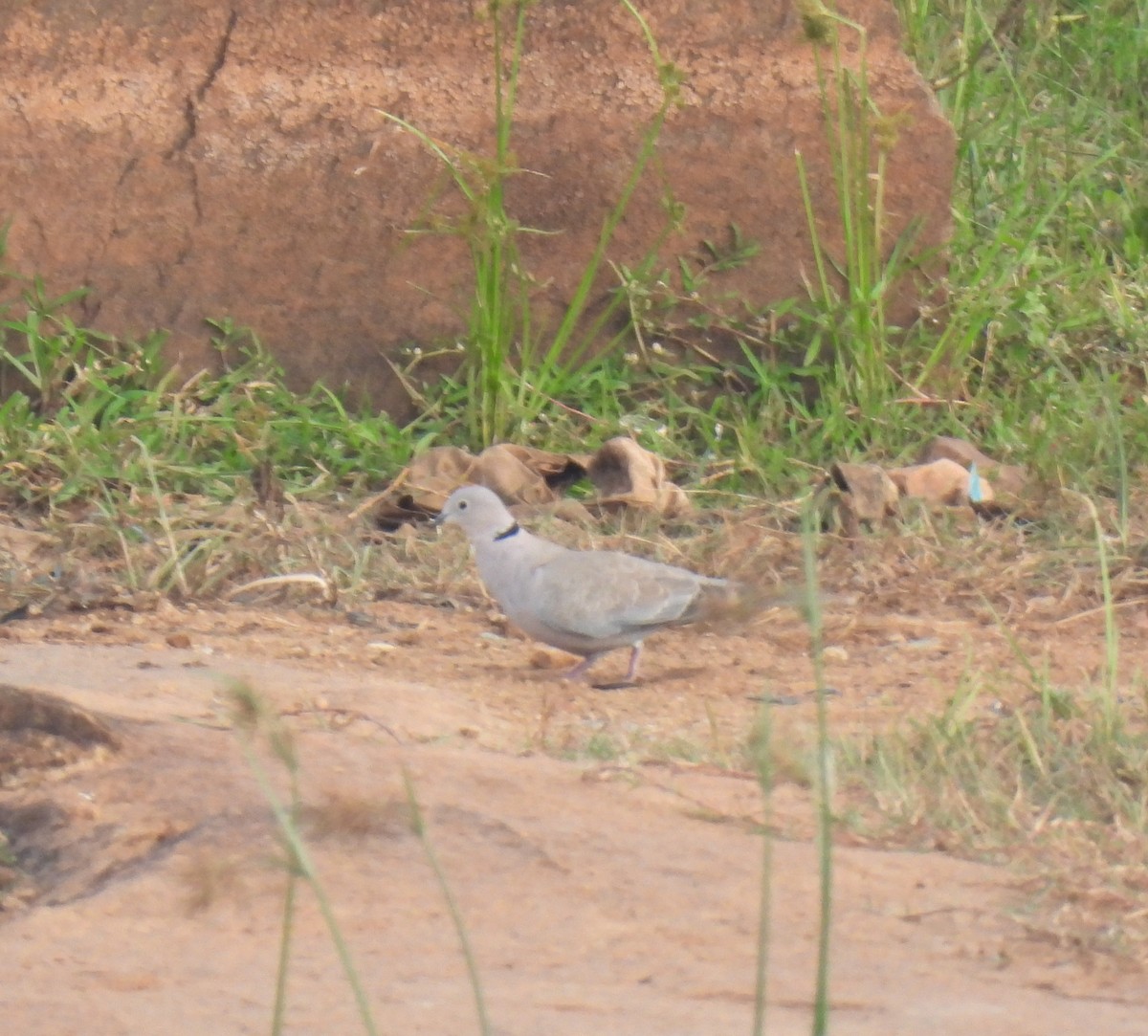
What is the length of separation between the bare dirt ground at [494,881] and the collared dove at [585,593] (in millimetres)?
134

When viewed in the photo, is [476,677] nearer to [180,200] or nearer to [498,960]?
[498,960]

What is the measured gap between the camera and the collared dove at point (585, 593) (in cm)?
383

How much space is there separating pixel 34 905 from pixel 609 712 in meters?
1.31

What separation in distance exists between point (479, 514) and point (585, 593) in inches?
15.5

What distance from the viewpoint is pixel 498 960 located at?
7.74 feet

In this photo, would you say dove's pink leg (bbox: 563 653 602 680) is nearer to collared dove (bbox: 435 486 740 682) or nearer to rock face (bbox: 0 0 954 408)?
collared dove (bbox: 435 486 740 682)

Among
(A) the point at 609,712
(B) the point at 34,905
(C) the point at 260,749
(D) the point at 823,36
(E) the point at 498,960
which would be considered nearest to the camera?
(E) the point at 498,960

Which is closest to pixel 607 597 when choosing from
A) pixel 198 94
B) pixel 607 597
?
pixel 607 597

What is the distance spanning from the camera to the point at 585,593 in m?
3.82

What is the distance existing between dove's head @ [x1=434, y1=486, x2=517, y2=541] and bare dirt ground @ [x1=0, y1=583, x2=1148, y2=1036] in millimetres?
381

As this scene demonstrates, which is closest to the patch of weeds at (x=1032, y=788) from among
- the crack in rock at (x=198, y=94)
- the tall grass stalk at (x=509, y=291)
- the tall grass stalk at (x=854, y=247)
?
the tall grass stalk at (x=854, y=247)

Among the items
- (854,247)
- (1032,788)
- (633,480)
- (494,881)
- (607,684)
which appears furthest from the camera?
(854,247)

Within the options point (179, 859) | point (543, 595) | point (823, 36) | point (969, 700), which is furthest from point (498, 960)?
point (823, 36)

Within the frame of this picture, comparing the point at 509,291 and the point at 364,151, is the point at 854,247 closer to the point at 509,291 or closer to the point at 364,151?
the point at 509,291
